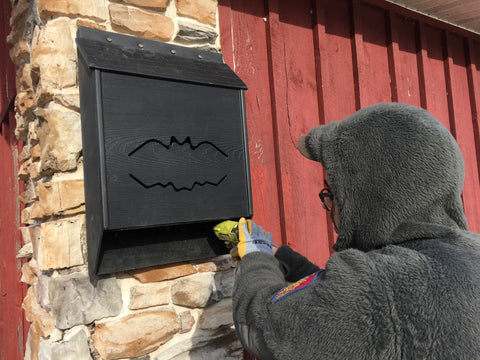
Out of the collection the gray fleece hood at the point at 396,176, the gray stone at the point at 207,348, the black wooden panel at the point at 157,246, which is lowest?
the gray stone at the point at 207,348

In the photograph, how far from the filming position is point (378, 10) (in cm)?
245

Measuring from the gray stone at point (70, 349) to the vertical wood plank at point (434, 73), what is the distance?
2497 millimetres

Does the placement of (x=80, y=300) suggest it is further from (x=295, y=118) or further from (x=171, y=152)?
(x=295, y=118)

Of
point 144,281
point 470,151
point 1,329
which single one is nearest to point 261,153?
point 144,281

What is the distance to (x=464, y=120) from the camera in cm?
291

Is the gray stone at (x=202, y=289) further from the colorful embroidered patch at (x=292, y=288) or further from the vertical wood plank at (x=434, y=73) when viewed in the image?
the vertical wood plank at (x=434, y=73)

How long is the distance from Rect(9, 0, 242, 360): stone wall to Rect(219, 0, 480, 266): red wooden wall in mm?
475

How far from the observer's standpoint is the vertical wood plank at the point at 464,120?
2.81 m

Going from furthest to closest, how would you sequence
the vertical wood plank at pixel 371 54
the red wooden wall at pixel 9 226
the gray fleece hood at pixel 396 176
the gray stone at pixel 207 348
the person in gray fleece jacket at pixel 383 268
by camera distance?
the red wooden wall at pixel 9 226 → the vertical wood plank at pixel 371 54 → the gray stone at pixel 207 348 → the gray fleece hood at pixel 396 176 → the person in gray fleece jacket at pixel 383 268

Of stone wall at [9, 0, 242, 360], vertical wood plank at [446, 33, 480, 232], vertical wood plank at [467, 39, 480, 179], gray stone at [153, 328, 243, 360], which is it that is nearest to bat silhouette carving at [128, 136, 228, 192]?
stone wall at [9, 0, 242, 360]

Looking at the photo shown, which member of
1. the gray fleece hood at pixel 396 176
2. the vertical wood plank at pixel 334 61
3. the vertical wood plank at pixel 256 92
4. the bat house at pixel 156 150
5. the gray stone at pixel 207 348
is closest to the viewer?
the gray fleece hood at pixel 396 176

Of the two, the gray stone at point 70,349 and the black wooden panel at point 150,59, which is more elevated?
the black wooden panel at point 150,59

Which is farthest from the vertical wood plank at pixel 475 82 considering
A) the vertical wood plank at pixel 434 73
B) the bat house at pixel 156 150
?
the bat house at pixel 156 150

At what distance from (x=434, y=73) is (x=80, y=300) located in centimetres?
270
